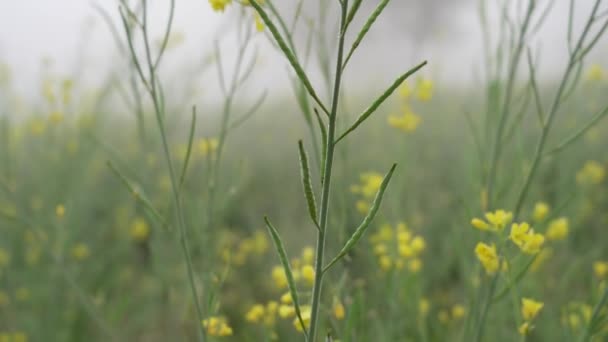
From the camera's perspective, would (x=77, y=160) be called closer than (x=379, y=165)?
Yes

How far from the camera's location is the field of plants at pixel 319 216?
865 mm

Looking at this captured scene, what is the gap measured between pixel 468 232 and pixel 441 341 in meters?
0.35

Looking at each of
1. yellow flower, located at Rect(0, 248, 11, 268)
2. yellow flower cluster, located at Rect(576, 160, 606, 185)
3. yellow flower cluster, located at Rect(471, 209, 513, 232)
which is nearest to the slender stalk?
yellow flower cluster, located at Rect(471, 209, 513, 232)

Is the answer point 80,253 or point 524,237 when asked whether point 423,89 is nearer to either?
point 524,237

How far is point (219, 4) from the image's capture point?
846mm

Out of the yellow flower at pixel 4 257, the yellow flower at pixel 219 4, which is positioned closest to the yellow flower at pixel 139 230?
the yellow flower at pixel 4 257

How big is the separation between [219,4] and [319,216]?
0.41 m

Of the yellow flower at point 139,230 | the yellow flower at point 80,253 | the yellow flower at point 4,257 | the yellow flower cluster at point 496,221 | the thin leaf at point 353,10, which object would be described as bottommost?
the yellow flower at point 4,257

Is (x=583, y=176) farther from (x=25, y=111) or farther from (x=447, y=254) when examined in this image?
(x=25, y=111)

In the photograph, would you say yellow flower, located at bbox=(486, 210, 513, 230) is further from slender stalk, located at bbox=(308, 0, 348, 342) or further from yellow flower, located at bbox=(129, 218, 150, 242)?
yellow flower, located at bbox=(129, 218, 150, 242)

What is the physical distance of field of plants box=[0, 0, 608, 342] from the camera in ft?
2.84

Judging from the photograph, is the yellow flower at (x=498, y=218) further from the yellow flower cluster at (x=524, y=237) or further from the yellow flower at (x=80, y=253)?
the yellow flower at (x=80, y=253)

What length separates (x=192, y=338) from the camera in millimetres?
1914

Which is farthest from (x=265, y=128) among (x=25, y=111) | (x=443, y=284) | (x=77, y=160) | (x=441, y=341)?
(x=441, y=341)
